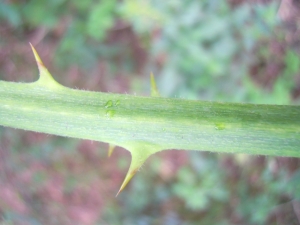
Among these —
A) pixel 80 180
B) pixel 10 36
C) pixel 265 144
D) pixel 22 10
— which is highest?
pixel 265 144

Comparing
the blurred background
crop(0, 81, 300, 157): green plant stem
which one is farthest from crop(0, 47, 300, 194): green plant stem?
the blurred background

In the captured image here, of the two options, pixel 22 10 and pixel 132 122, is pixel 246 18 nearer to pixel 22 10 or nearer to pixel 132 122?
pixel 22 10

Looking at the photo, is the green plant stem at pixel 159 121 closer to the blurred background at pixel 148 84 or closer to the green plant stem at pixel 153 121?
the green plant stem at pixel 153 121

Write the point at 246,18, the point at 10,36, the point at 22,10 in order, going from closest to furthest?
the point at 246,18 → the point at 22,10 → the point at 10,36

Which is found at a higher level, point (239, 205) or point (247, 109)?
point (247, 109)

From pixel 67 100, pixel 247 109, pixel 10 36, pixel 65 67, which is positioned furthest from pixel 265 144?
pixel 10 36

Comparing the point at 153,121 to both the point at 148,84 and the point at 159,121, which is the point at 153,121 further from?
the point at 148,84

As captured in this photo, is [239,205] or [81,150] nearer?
[239,205]

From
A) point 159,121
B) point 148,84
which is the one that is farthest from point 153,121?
point 148,84
